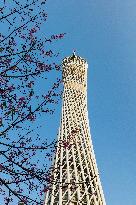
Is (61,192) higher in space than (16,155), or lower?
higher

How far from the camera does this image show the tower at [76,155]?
24.4 metres

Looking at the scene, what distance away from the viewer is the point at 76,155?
27484 millimetres

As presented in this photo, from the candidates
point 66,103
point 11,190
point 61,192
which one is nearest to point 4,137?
point 11,190

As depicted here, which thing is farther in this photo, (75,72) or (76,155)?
(75,72)

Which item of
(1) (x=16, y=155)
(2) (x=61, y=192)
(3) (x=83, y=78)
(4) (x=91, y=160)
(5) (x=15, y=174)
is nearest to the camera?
(5) (x=15, y=174)

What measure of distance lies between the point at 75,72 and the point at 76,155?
7328 millimetres

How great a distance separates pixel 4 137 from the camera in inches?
308

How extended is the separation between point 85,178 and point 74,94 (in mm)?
6663

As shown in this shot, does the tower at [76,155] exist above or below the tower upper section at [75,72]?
below

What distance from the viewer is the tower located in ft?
80.1

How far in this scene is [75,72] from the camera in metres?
32.4

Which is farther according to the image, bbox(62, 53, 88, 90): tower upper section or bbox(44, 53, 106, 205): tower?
bbox(62, 53, 88, 90): tower upper section

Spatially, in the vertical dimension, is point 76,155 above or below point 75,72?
below

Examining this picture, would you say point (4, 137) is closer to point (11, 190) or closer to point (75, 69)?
point (11, 190)
